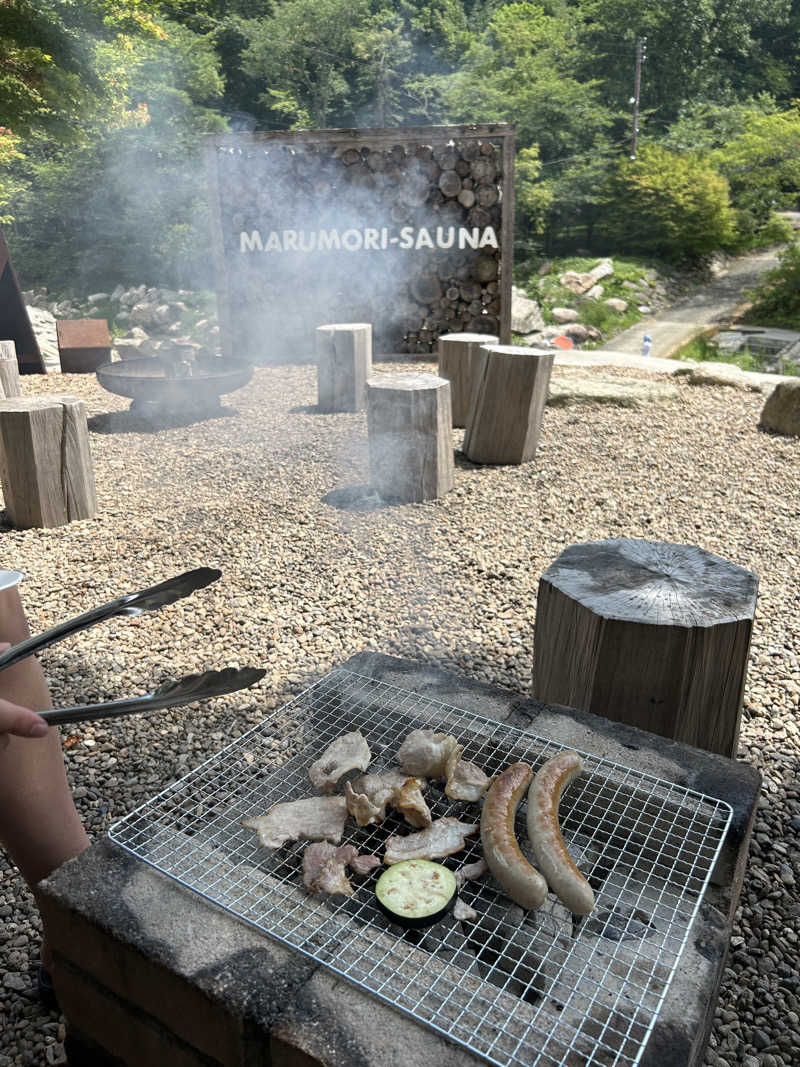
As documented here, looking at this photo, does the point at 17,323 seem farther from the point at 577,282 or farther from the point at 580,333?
the point at 577,282

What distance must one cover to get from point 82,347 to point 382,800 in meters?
8.27

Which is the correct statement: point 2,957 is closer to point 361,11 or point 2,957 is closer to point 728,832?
point 728,832

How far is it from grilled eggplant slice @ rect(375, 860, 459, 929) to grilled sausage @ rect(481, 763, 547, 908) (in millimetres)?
97

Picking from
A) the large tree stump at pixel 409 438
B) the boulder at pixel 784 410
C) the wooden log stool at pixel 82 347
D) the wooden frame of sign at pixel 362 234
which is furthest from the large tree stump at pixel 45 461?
the wooden frame of sign at pixel 362 234

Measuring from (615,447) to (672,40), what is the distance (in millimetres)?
29575

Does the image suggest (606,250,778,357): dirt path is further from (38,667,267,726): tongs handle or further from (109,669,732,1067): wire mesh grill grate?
(38,667,267,726): tongs handle

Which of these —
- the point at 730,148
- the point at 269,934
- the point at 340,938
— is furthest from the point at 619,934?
the point at 730,148

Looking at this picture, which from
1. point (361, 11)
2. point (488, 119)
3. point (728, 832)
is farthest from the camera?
point (361, 11)

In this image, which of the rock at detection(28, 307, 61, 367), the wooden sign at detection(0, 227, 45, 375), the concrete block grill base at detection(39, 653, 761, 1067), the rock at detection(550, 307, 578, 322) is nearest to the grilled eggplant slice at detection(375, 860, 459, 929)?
the concrete block grill base at detection(39, 653, 761, 1067)

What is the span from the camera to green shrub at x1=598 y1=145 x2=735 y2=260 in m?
19.6

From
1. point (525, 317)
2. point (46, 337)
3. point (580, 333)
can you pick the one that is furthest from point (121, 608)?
point (580, 333)

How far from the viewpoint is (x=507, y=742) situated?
1.85 metres

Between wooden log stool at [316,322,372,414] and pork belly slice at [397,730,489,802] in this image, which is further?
wooden log stool at [316,322,372,414]

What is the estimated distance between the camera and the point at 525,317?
14.3 metres
